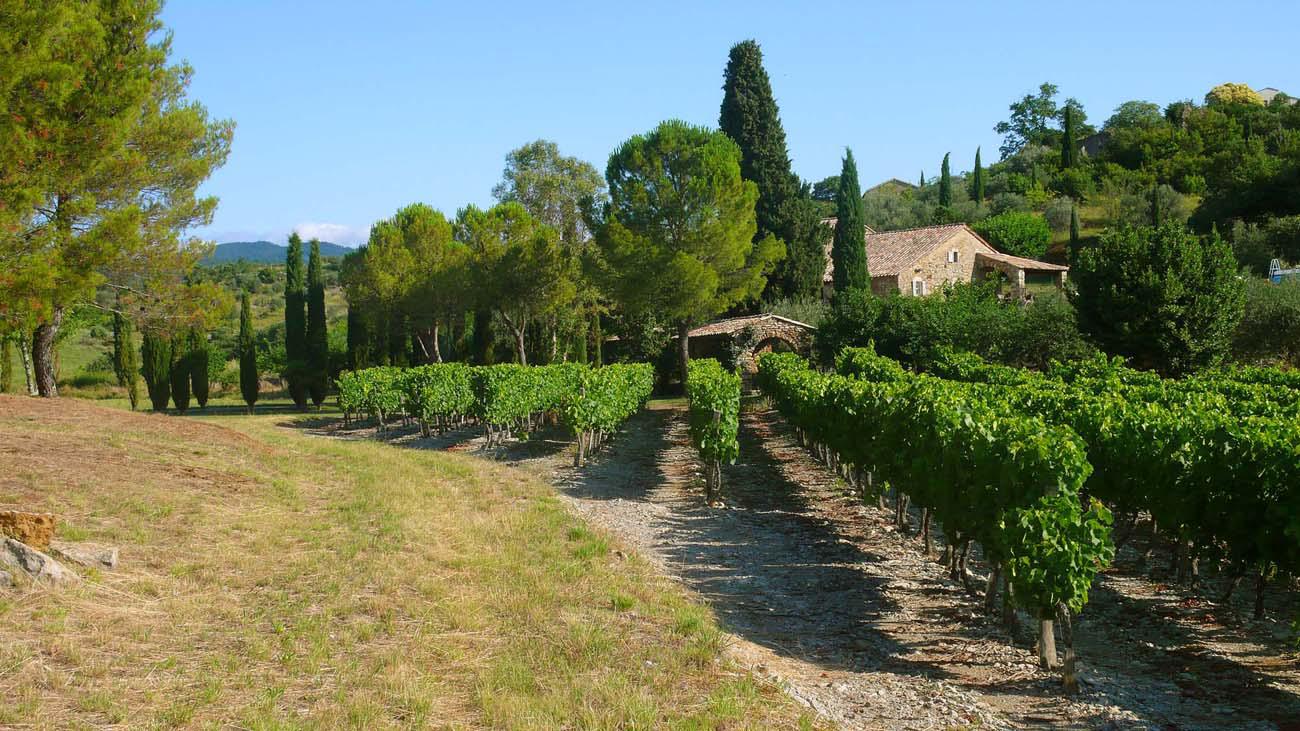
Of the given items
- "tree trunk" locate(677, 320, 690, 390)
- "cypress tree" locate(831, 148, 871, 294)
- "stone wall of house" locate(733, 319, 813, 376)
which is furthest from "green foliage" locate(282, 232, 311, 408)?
"cypress tree" locate(831, 148, 871, 294)

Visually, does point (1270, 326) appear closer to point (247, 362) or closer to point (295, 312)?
point (247, 362)

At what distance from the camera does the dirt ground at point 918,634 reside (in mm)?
6070

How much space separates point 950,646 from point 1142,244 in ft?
61.5

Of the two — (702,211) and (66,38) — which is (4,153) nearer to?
(66,38)

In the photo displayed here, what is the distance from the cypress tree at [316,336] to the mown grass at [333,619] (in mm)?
24289

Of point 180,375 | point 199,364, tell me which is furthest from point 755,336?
point 180,375

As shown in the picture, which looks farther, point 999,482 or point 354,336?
point 354,336

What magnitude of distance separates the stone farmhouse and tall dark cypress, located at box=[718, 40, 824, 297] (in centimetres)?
314

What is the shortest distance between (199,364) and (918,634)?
33629mm

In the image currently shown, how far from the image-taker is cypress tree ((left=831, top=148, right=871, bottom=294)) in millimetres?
41344

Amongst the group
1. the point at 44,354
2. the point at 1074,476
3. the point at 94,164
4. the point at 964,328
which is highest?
the point at 94,164

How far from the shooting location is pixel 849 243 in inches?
1638

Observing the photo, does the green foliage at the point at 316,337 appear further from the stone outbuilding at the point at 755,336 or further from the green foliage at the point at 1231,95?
the green foliage at the point at 1231,95

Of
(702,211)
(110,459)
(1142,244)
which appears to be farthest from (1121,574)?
(702,211)
